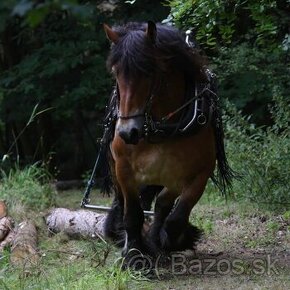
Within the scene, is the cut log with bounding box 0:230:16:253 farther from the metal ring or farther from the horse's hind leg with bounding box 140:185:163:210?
the metal ring

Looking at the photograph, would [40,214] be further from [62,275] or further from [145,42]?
[145,42]

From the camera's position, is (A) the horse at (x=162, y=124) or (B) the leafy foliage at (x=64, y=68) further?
(B) the leafy foliage at (x=64, y=68)

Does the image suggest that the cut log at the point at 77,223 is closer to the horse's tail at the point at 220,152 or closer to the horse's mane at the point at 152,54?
the horse's tail at the point at 220,152

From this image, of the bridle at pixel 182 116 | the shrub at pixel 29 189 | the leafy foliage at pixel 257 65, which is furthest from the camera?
the leafy foliage at pixel 257 65

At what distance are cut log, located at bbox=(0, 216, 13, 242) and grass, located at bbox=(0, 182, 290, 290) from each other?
309 millimetres

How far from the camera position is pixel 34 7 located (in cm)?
99

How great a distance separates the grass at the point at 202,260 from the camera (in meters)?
3.65

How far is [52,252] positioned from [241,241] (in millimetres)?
1516

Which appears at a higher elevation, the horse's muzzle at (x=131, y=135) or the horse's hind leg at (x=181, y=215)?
the horse's muzzle at (x=131, y=135)

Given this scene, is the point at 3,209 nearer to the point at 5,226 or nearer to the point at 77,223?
the point at 5,226

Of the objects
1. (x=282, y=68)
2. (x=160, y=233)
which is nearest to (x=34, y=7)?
(x=160, y=233)

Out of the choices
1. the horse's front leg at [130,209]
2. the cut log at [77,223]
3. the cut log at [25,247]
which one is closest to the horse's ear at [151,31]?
the horse's front leg at [130,209]

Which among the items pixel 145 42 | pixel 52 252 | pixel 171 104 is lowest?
pixel 52 252

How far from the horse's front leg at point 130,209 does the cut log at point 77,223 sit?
101 cm
